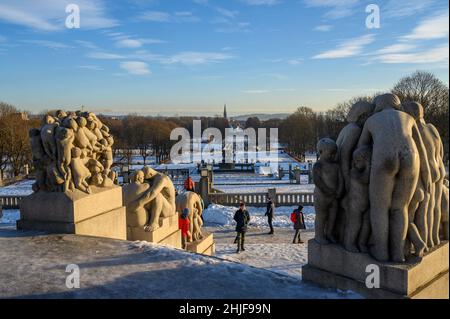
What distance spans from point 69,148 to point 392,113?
5216 millimetres

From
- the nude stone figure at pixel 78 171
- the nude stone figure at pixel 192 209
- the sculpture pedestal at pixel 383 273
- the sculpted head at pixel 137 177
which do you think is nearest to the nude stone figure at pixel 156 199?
the sculpted head at pixel 137 177

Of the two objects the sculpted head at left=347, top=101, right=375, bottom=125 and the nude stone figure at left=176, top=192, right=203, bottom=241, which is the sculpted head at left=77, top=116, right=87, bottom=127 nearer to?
the nude stone figure at left=176, top=192, right=203, bottom=241

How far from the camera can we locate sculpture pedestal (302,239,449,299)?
4.48 m

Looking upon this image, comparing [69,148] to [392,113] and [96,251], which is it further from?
[392,113]

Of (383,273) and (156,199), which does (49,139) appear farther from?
(383,273)

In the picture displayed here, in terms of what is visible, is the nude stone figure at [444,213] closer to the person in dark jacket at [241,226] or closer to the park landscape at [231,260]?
the park landscape at [231,260]

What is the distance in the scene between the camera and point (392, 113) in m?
4.66

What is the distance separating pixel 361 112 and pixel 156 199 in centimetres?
491

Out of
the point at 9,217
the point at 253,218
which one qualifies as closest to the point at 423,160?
the point at 253,218

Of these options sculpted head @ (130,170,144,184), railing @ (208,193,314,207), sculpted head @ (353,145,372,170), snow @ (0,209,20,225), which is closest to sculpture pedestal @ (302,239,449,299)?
sculpted head @ (353,145,372,170)

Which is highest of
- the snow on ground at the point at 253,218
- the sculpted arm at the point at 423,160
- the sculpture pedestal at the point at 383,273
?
the sculpted arm at the point at 423,160

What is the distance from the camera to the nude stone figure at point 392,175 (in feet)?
14.8

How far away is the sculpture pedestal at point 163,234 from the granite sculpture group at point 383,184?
4138mm

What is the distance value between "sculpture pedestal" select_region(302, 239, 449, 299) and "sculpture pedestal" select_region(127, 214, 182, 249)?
392cm
